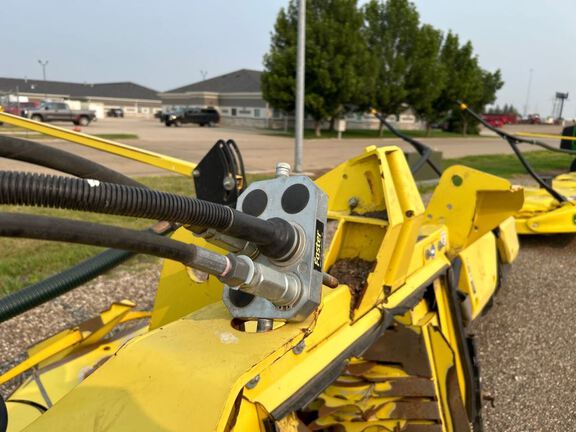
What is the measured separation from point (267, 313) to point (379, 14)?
35.3 meters

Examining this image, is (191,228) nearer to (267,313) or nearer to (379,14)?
(267,313)

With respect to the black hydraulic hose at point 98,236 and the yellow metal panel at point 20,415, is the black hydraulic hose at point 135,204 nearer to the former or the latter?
the black hydraulic hose at point 98,236

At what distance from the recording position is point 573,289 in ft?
16.1

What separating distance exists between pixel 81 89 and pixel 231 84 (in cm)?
3080

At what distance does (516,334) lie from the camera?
387cm

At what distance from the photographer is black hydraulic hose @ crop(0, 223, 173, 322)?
216cm

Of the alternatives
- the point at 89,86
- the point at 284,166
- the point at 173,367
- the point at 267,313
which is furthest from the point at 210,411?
the point at 89,86

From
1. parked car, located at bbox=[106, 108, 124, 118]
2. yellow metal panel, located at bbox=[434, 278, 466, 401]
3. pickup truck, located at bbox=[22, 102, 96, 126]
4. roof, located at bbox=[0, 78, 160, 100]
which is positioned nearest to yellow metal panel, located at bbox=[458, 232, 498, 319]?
yellow metal panel, located at bbox=[434, 278, 466, 401]

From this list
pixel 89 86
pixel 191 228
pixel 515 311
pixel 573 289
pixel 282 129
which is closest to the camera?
pixel 191 228

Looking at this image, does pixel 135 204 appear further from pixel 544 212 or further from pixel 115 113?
pixel 115 113

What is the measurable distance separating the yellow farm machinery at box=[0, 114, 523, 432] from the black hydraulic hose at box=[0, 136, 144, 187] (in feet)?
0.04

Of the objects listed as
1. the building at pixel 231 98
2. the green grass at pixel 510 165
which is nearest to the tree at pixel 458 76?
the building at pixel 231 98

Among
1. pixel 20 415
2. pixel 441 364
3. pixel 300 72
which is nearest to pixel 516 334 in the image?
pixel 441 364

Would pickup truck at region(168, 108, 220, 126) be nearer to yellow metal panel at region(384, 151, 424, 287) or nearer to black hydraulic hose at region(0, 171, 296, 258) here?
yellow metal panel at region(384, 151, 424, 287)
